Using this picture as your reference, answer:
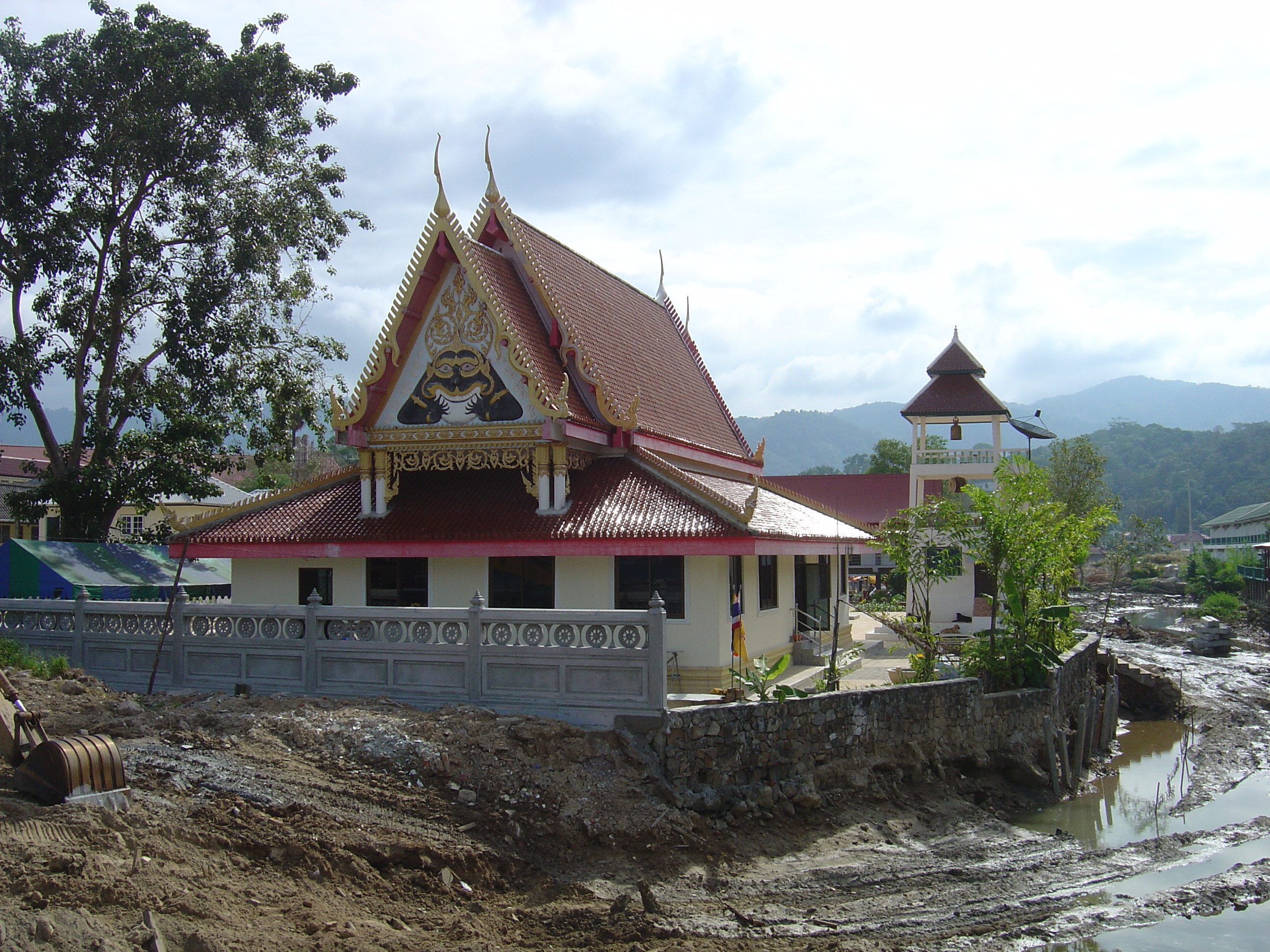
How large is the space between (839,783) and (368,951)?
696cm

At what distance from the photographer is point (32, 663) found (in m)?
12.8

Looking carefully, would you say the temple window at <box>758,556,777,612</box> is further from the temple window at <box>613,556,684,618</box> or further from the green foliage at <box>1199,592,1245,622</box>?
the green foliage at <box>1199,592,1245,622</box>

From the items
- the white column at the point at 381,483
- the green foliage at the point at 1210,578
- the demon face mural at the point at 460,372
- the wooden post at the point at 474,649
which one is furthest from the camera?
the green foliage at the point at 1210,578

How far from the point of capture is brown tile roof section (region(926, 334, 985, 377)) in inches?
1182

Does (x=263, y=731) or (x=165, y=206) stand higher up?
(x=165, y=206)

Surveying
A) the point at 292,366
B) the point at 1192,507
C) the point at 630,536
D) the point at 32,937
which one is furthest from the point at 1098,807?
the point at 1192,507

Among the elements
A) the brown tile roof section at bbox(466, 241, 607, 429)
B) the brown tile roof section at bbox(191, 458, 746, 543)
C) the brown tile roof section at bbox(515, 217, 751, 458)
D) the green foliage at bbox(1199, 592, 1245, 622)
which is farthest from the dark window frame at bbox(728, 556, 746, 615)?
the green foliage at bbox(1199, 592, 1245, 622)

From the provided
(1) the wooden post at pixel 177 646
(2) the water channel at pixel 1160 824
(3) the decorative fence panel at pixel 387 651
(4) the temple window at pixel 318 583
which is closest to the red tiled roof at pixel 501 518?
(4) the temple window at pixel 318 583

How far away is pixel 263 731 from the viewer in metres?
10.6

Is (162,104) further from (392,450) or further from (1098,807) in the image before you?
(1098,807)

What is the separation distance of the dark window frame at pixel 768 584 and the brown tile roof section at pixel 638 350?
301 centimetres

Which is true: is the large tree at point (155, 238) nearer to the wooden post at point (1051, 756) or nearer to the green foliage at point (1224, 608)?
the wooden post at point (1051, 756)

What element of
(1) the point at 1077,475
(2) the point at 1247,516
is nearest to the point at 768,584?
(1) the point at 1077,475

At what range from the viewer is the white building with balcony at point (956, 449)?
28672 millimetres
